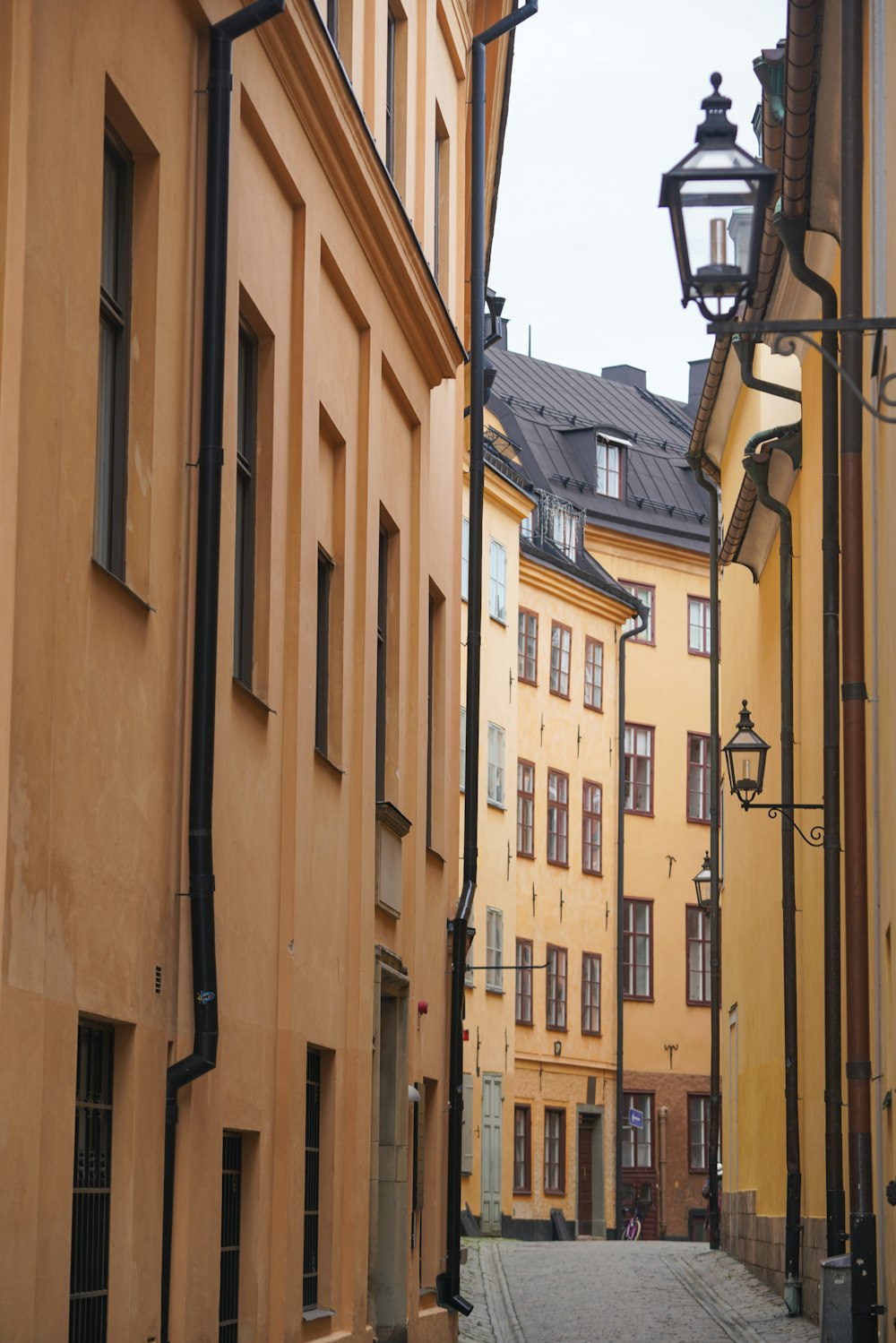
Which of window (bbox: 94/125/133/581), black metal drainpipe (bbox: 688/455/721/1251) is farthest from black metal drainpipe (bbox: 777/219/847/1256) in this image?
black metal drainpipe (bbox: 688/455/721/1251)

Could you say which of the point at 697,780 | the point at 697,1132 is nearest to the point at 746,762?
the point at 697,1132

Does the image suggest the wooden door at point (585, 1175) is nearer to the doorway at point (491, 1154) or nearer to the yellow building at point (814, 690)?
the doorway at point (491, 1154)

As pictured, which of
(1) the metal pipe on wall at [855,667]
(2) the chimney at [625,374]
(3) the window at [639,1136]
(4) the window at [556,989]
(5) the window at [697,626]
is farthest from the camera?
(2) the chimney at [625,374]

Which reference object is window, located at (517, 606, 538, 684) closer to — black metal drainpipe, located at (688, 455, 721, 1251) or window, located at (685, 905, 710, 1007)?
window, located at (685, 905, 710, 1007)

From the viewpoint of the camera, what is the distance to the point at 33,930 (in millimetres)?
6926

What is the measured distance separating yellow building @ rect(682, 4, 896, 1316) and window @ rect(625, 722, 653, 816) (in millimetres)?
16640

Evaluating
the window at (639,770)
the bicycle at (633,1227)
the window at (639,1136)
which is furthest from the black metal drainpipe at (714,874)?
the window at (639,770)

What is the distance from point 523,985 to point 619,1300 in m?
19.7

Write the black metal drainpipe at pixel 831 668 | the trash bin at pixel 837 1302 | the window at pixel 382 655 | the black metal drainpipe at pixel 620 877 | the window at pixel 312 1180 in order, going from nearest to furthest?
the trash bin at pixel 837 1302
the window at pixel 312 1180
the black metal drainpipe at pixel 831 668
the window at pixel 382 655
the black metal drainpipe at pixel 620 877

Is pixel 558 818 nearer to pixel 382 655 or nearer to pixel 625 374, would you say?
pixel 625 374

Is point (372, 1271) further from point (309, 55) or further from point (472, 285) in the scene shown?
point (472, 285)

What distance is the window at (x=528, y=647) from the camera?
3959cm

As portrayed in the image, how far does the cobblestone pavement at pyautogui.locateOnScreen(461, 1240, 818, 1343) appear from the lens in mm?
16500

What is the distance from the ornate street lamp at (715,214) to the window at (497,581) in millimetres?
29273
